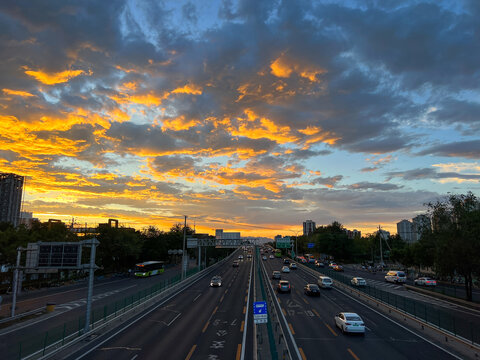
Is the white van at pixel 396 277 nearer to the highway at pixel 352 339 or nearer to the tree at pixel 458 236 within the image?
the tree at pixel 458 236

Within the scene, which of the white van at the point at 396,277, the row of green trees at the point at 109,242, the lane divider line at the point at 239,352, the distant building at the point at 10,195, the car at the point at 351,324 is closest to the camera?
the lane divider line at the point at 239,352

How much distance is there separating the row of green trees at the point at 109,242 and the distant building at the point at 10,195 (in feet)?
400

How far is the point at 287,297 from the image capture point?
38.9 meters

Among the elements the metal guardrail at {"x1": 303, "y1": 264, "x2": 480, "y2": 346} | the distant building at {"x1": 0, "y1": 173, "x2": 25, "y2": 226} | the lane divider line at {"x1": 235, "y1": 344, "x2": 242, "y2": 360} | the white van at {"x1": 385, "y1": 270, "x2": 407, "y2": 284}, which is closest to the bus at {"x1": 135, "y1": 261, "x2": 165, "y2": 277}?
the white van at {"x1": 385, "y1": 270, "x2": 407, "y2": 284}

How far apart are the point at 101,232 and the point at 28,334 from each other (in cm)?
5624

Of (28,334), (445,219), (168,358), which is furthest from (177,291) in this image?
(445,219)

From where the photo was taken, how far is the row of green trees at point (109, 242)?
51.0 meters

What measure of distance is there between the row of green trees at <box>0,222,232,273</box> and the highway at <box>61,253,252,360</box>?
16.1 metres

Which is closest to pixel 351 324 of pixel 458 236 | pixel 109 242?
pixel 458 236

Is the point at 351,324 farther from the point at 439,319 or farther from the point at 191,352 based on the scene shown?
the point at 191,352

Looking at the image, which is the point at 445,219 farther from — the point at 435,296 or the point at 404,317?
the point at 404,317

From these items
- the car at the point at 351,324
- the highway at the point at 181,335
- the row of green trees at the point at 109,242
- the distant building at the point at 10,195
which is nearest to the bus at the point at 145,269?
the row of green trees at the point at 109,242

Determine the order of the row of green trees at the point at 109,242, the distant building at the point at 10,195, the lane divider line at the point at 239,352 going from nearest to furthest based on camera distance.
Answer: the lane divider line at the point at 239,352 < the row of green trees at the point at 109,242 < the distant building at the point at 10,195

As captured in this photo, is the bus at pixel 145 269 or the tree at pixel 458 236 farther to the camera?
the bus at pixel 145 269
